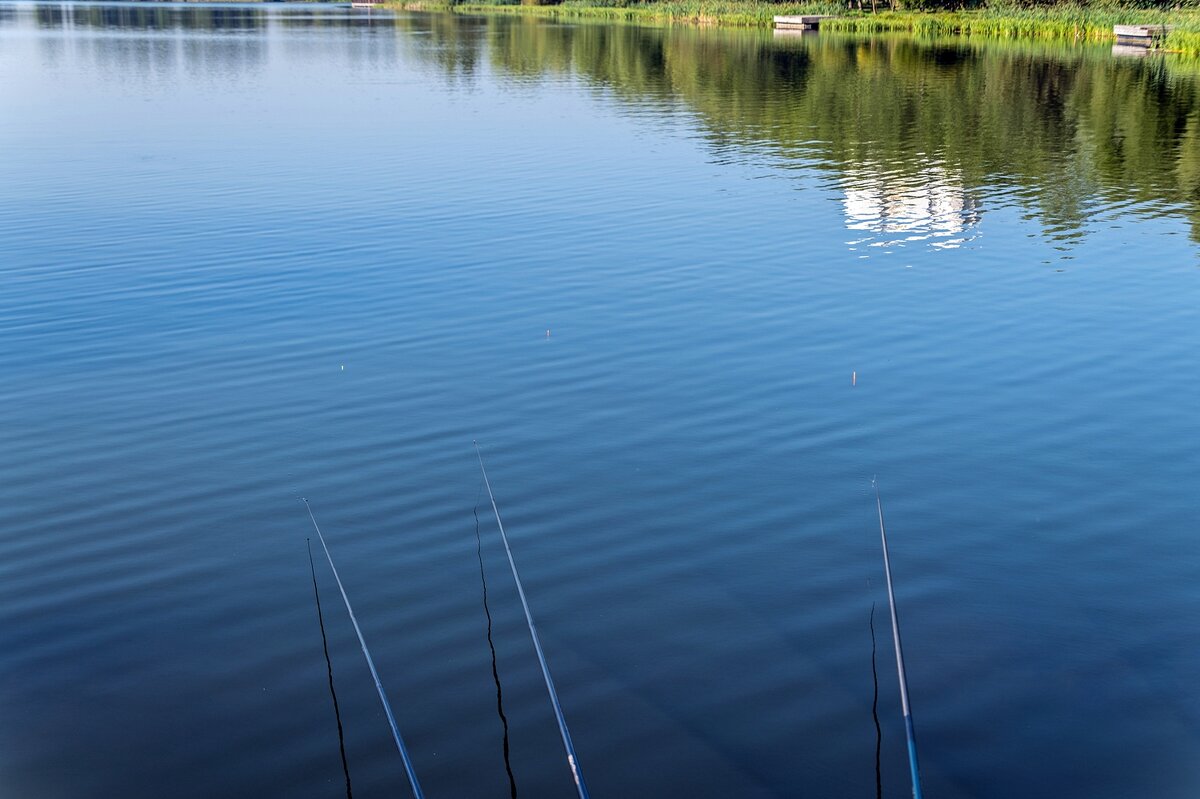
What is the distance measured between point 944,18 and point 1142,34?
17.4 metres

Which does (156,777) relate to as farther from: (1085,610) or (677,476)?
(1085,610)

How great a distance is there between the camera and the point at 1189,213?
70.9ft

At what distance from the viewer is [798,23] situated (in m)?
80.3

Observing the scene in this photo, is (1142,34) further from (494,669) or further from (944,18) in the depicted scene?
(494,669)

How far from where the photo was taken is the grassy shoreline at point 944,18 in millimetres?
63469

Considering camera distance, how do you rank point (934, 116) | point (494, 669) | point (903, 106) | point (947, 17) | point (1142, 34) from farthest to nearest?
point (947, 17)
point (1142, 34)
point (903, 106)
point (934, 116)
point (494, 669)

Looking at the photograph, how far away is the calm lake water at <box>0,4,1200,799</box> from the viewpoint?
6.37m

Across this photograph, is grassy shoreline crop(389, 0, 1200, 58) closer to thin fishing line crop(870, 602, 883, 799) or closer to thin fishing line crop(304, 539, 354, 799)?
thin fishing line crop(870, 602, 883, 799)

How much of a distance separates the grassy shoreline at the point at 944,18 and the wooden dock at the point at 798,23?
3.15 ft

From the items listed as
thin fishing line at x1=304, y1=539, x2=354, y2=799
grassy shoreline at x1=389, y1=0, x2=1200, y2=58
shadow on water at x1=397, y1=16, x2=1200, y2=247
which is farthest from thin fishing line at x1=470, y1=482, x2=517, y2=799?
grassy shoreline at x1=389, y1=0, x2=1200, y2=58

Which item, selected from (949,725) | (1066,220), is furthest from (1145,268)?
(949,725)

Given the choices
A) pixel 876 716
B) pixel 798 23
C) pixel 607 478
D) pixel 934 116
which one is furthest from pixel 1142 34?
pixel 876 716

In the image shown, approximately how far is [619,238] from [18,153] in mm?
17945

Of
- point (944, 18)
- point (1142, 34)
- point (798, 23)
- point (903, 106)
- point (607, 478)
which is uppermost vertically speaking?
point (798, 23)
